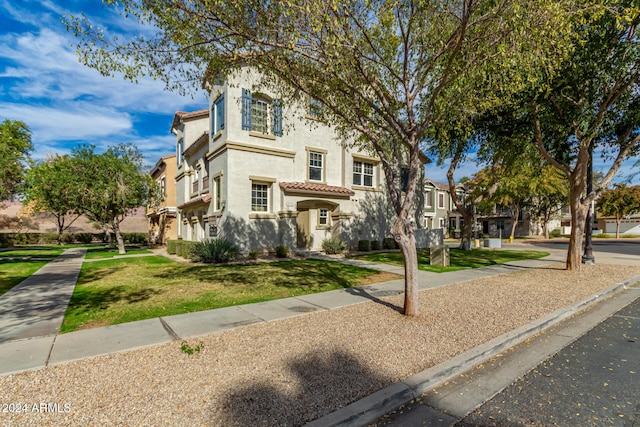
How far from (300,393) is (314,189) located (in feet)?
49.1

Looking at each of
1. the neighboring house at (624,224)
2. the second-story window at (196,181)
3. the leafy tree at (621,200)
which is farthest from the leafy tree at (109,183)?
the neighboring house at (624,224)

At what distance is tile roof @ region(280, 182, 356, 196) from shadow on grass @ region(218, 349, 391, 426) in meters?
13.4

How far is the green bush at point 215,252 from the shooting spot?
14.7 m

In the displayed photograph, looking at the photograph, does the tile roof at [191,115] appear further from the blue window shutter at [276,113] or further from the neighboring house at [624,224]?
the neighboring house at [624,224]

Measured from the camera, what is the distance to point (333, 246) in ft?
60.3

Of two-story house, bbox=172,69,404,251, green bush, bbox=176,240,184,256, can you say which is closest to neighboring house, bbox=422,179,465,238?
two-story house, bbox=172,69,404,251

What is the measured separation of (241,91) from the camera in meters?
16.3

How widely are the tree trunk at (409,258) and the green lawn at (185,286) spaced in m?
3.19

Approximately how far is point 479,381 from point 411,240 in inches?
111

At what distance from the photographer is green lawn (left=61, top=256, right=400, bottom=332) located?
7012 mm

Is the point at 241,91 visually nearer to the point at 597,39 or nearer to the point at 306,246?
the point at 306,246

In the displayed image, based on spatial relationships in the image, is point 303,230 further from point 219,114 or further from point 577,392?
point 577,392

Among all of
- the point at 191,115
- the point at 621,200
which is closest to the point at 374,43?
the point at 191,115

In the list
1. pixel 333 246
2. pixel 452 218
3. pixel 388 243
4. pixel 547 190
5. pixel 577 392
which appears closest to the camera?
pixel 577 392
